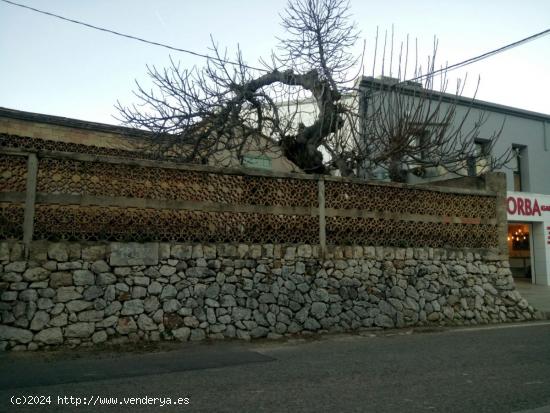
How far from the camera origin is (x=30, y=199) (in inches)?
291

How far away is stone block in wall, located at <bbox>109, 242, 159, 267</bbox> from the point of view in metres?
7.81

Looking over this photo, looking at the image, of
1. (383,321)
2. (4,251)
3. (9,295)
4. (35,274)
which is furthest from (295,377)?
(4,251)

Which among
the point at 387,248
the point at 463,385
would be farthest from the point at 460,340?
the point at 463,385

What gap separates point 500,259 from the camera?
39.2 ft

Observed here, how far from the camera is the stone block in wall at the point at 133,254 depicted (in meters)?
7.81

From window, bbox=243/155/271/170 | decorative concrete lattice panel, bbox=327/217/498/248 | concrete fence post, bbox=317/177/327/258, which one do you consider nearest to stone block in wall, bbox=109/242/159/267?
concrete fence post, bbox=317/177/327/258

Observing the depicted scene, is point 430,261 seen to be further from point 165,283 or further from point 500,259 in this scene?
point 165,283

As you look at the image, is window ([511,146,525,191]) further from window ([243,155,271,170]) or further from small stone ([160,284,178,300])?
small stone ([160,284,178,300])

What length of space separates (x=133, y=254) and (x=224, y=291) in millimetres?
1719

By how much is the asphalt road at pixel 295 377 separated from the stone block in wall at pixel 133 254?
57.1 inches

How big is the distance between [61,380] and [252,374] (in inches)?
85.7

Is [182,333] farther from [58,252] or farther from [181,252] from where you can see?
[58,252]

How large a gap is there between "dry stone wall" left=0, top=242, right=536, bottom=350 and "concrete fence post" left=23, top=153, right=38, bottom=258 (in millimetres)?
160

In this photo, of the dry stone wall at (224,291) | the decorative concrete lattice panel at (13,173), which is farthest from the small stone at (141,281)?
the decorative concrete lattice panel at (13,173)
